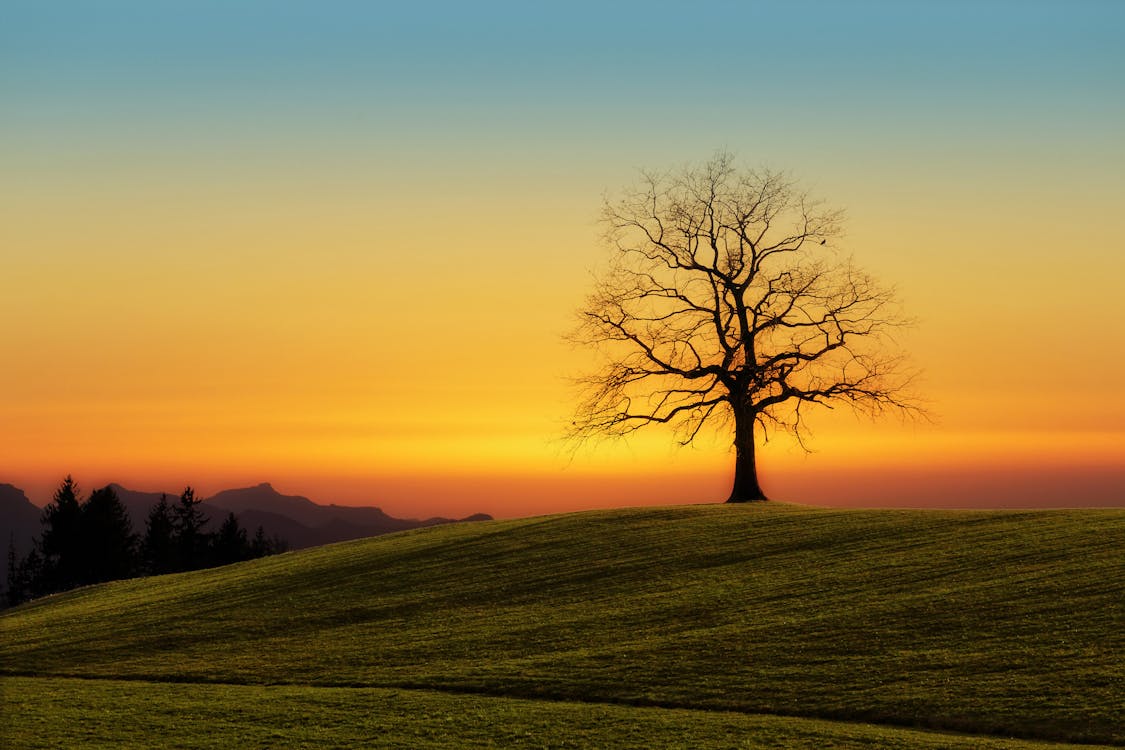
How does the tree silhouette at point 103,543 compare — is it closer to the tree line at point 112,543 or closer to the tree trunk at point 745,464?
the tree line at point 112,543

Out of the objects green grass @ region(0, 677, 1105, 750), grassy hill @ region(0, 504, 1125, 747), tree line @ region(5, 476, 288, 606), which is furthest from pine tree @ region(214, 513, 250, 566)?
green grass @ region(0, 677, 1105, 750)

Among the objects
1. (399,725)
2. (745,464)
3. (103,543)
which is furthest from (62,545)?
(399,725)

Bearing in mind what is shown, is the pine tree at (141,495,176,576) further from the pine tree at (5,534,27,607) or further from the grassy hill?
the grassy hill

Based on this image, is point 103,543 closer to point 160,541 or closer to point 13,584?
point 160,541

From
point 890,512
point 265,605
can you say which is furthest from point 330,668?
point 890,512

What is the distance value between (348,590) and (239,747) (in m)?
21.7

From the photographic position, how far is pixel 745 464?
62.8 m

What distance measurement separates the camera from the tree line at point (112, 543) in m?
128

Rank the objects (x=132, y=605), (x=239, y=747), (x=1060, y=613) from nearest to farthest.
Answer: (x=239, y=747)
(x=1060, y=613)
(x=132, y=605)

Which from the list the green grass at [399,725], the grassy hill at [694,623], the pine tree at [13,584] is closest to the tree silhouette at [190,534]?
the pine tree at [13,584]

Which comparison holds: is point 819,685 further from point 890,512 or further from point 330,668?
point 890,512

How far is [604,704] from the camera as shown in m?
28.0

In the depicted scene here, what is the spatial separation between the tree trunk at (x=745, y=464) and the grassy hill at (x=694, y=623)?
6327mm

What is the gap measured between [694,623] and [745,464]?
93.1ft
